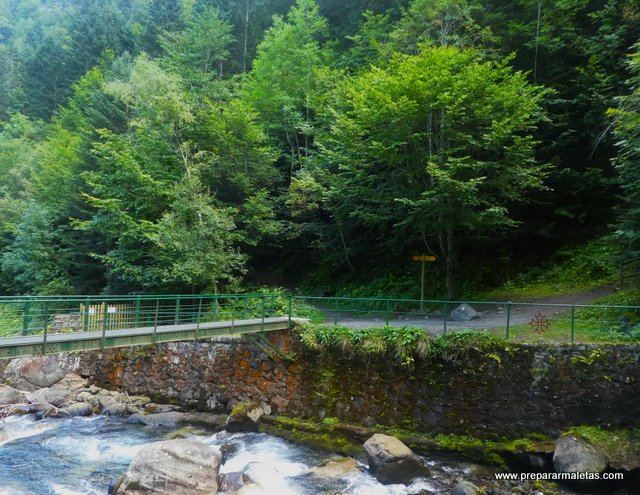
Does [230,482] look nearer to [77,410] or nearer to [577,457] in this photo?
[577,457]

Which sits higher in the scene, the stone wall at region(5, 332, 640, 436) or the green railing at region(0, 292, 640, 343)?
the green railing at region(0, 292, 640, 343)

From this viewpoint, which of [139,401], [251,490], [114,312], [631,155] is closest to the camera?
[251,490]

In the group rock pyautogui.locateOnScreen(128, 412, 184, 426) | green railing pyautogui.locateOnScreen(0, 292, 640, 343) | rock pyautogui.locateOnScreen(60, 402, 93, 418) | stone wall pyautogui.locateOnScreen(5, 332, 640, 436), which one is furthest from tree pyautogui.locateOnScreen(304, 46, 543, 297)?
rock pyautogui.locateOnScreen(60, 402, 93, 418)

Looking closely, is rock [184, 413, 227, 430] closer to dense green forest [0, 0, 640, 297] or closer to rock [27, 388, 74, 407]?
rock [27, 388, 74, 407]

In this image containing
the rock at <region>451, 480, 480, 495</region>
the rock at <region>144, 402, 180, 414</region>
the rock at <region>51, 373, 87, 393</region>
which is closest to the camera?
the rock at <region>451, 480, 480, 495</region>

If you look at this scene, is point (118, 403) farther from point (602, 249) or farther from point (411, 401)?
point (602, 249)

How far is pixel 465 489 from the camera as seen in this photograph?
7.86 metres

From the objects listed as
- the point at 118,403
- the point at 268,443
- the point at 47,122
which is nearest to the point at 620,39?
the point at 268,443

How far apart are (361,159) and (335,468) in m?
10.4

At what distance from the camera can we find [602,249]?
51.7 ft

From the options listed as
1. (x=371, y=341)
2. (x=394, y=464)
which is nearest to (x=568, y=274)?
(x=371, y=341)

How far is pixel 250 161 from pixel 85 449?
12976 millimetres

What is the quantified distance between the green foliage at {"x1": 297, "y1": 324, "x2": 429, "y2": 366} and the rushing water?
250 centimetres

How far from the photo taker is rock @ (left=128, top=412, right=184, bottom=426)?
12680 millimetres
